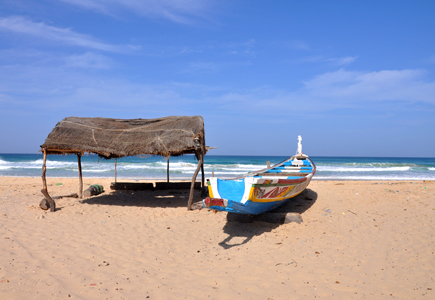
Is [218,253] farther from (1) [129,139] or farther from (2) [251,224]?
(1) [129,139]

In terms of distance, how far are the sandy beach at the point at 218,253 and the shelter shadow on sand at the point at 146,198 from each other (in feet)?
3.34

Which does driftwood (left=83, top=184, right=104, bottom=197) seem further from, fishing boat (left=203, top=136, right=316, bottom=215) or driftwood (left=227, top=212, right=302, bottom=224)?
fishing boat (left=203, top=136, right=316, bottom=215)

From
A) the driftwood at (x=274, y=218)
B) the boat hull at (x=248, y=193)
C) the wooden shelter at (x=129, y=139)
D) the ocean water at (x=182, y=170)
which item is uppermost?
the wooden shelter at (x=129, y=139)

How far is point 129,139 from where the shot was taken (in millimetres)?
8703

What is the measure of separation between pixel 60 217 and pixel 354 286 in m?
6.42

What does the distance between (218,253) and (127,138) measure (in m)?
4.84

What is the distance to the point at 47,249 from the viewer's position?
510cm

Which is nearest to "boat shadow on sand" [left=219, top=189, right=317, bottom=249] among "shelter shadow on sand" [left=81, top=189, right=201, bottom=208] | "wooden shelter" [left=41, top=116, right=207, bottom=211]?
"wooden shelter" [left=41, top=116, right=207, bottom=211]

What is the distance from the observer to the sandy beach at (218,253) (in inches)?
153

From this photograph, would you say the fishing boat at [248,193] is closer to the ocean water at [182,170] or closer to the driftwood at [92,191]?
the driftwood at [92,191]

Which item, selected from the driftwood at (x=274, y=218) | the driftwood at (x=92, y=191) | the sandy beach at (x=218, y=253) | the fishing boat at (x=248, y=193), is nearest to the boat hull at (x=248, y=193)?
the fishing boat at (x=248, y=193)

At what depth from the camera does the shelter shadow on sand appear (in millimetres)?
9289

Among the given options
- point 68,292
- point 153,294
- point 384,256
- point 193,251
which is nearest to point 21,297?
point 68,292

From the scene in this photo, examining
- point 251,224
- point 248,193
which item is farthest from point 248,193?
point 251,224
